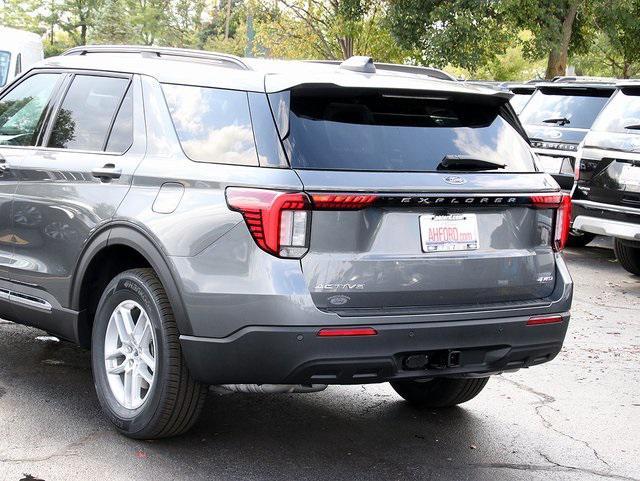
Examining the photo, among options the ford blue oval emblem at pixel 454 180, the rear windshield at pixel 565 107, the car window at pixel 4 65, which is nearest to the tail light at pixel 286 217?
the ford blue oval emblem at pixel 454 180

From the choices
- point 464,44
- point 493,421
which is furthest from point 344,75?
point 464,44

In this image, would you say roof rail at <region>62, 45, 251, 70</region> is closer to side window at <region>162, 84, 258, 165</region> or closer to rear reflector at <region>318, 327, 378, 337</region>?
side window at <region>162, 84, 258, 165</region>

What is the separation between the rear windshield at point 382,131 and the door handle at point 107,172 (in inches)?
37.7

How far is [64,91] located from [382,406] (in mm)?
2395

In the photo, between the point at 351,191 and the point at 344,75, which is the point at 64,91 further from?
the point at 351,191

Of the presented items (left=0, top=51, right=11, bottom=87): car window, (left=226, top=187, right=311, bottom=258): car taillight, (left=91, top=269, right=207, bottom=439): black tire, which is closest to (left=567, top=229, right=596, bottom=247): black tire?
(left=91, top=269, right=207, bottom=439): black tire

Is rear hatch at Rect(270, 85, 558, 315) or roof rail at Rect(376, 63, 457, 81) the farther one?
roof rail at Rect(376, 63, 457, 81)

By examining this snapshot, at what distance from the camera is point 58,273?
18.0ft

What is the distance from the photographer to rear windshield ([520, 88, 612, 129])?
13367 millimetres

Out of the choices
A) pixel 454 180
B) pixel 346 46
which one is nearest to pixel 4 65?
pixel 346 46

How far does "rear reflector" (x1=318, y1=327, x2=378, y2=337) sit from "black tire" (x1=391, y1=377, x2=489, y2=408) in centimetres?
144

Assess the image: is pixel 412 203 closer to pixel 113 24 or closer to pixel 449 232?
pixel 449 232

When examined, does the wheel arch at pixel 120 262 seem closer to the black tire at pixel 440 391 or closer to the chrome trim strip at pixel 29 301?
the chrome trim strip at pixel 29 301

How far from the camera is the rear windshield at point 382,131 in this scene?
4551mm
